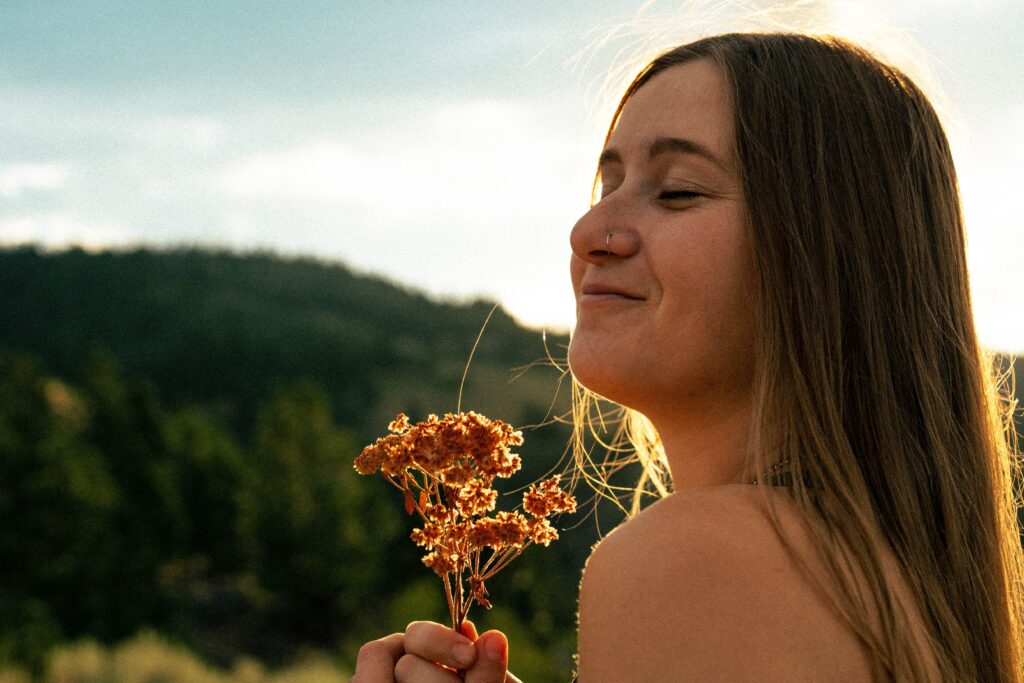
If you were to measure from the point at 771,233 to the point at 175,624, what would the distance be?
35.5 m

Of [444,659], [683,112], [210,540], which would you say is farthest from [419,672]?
[210,540]

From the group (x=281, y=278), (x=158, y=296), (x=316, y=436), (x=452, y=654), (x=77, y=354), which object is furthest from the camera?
(x=281, y=278)

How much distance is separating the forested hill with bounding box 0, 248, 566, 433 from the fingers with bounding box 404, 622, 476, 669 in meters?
45.5

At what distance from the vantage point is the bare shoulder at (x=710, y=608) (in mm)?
1497

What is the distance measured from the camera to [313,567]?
3581 centimetres

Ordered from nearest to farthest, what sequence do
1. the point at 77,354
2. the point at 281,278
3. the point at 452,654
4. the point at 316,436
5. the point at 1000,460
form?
the point at 452,654 → the point at 1000,460 → the point at 316,436 → the point at 77,354 → the point at 281,278

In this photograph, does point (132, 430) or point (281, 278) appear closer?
point (132, 430)

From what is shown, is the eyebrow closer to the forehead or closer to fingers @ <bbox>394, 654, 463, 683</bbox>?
the forehead

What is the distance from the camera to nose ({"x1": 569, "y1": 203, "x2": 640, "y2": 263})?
2.04m

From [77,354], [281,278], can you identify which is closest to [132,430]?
[77,354]

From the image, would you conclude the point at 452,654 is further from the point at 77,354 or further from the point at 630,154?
the point at 77,354

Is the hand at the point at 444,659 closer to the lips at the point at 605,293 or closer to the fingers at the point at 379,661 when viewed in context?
the fingers at the point at 379,661

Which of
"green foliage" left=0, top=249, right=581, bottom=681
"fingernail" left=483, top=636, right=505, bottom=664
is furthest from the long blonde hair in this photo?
"green foliage" left=0, top=249, right=581, bottom=681

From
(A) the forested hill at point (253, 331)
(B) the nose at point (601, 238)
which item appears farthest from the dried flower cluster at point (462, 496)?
(A) the forested hill at point (253, 331)
